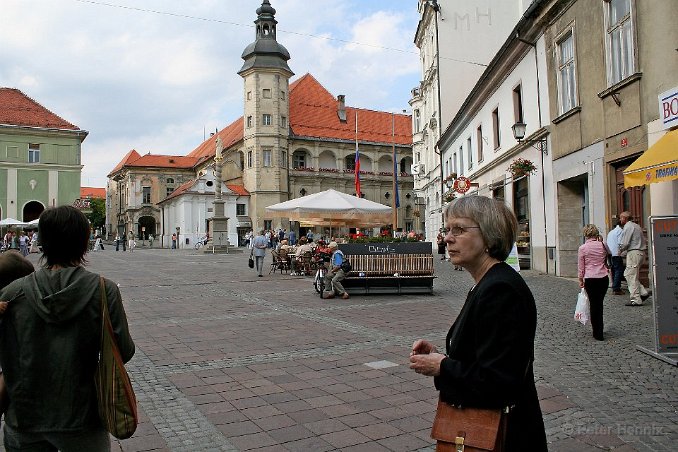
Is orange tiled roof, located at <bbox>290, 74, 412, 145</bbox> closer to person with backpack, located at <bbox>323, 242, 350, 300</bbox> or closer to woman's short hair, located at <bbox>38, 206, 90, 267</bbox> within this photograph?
person with backpack, located at <bbox>323, 242, 350, 300</bbox>

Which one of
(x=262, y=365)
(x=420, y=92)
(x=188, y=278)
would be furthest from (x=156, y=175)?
(x=262, y=365)

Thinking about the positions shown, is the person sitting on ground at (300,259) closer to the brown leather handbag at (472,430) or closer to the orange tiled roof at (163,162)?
the brown leather handbag at (472,430)

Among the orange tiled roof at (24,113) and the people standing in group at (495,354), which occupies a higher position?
the orange tiled roof at (24,113)

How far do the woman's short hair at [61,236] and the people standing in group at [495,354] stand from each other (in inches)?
61.4

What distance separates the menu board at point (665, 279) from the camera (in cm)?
654

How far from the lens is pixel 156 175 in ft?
285

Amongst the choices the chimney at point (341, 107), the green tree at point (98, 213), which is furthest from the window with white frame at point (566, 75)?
the green tree at point (98, 213)

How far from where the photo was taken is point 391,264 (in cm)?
1345

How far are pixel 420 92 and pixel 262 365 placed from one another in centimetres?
4478

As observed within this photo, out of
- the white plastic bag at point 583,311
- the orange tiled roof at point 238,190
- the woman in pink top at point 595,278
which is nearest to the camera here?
the white plastic bag at point 583,311

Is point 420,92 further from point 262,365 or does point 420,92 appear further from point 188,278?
point 262,365

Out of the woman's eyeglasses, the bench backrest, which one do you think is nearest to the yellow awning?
the bench backrest

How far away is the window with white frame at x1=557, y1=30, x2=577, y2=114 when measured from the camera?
14.8 m

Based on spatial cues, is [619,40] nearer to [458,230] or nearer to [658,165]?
[658,165]
